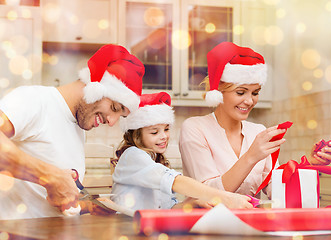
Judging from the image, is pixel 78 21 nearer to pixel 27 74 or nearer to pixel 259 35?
pixel 27 74

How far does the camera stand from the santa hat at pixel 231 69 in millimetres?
1514

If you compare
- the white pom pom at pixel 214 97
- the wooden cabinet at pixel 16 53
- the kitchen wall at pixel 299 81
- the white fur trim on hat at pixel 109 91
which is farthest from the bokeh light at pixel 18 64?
the white pom pom at pixel 214 97

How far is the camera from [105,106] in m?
1.31

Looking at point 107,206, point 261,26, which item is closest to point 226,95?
point 107,206

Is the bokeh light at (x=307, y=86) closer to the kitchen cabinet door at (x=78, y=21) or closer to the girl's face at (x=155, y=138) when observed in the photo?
the kitchen cabinet door at (x=78, y=21)

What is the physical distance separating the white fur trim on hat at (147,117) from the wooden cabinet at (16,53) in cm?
159

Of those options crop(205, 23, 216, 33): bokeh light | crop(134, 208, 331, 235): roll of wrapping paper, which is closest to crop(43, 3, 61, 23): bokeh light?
crop(205, 23, 216, 33): bokeh light

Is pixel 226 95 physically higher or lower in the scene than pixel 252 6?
lower

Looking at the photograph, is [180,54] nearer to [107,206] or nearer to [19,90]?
[19,90]

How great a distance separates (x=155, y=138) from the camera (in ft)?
5.11

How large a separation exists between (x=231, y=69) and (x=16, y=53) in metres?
1.94

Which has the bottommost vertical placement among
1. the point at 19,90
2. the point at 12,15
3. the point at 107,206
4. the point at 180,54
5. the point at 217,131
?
the point at 107,206

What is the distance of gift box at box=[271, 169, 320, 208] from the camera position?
89 centimetres

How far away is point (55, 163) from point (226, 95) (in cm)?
71
